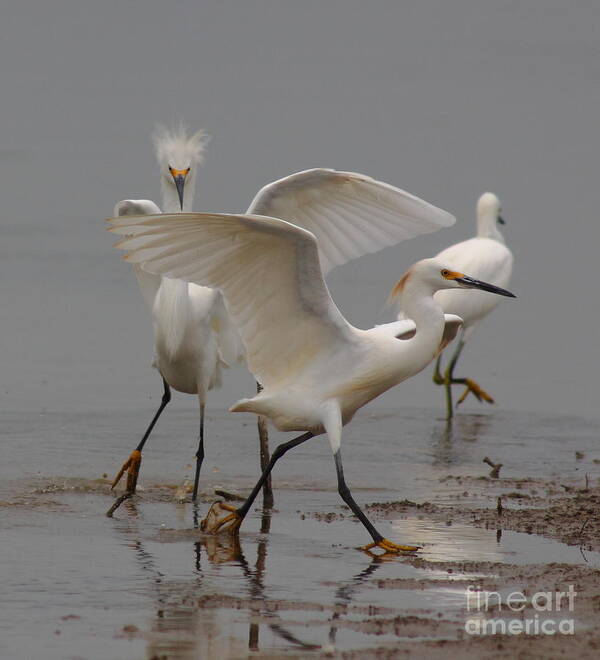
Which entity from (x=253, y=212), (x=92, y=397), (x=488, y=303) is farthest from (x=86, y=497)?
(x=488, y=303)

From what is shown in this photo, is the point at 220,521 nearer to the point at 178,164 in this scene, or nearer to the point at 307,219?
the point at 307,219

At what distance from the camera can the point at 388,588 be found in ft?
21.1

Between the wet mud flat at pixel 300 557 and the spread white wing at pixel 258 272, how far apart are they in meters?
0.97

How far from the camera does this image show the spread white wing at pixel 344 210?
27.2ft

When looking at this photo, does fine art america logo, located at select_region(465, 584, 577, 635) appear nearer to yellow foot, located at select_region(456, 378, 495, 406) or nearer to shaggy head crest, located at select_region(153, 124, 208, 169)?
shaggy head crest, located at select_region(153, 124, 208, 169)

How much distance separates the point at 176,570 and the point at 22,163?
60.4 ft

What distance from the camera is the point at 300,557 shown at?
23.1ft

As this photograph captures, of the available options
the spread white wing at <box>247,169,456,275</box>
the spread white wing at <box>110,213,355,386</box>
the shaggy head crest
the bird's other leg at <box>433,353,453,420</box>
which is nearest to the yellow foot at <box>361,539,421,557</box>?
the spread white wing at <box>110,213,355,386</box>


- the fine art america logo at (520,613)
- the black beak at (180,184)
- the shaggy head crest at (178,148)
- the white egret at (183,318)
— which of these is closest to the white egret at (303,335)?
the fine art america logo at (520,613)

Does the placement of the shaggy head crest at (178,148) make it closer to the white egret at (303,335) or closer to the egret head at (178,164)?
the egret head at (178,164)

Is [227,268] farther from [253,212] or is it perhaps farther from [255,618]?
[255,618]

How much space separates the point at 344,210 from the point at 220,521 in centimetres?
215

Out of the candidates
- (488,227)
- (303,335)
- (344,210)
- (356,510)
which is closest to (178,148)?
(344,210)

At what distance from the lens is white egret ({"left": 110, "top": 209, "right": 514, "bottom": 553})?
718 cm
